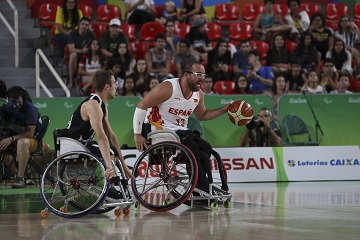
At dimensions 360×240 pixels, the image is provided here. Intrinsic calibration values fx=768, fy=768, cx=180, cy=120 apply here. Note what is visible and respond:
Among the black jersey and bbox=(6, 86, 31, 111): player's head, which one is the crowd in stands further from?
the black jersey

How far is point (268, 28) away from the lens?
1875 cm

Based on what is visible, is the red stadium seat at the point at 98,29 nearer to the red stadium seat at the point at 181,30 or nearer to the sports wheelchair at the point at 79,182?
the red stadium seat at the point at 181,30

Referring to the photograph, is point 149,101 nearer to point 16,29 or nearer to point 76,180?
point 76,180

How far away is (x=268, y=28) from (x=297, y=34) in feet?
2.39

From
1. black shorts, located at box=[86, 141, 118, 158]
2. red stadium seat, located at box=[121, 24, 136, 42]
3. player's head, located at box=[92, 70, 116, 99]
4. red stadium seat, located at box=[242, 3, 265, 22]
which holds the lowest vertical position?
black shorts, located at box=[86, 141, 118, 158]

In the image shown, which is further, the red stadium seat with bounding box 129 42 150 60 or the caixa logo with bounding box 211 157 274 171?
the red stadium seat with bounding box 129 42 150 60

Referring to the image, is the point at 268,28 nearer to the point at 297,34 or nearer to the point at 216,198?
the point at 297,34

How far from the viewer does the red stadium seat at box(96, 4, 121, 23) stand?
18484 mm

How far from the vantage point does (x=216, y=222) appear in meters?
7.12

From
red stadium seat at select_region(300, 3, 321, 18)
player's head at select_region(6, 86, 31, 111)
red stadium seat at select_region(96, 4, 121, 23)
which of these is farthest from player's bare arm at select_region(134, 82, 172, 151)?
red stadium seat at select_region(300, 3, 321, 18)

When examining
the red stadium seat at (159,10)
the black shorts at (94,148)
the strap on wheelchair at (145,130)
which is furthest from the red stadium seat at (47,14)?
the black shorts at (94,148)

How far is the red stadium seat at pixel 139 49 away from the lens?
56.5 feet

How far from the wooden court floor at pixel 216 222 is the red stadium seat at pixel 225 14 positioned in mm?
9976

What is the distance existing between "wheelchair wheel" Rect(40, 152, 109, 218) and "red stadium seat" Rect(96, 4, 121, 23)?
10.9m
